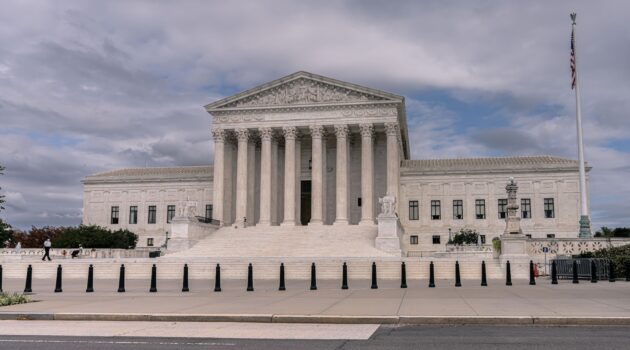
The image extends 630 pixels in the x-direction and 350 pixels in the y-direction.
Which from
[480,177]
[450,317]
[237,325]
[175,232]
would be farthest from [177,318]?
[480,177]

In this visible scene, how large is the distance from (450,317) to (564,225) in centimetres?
6353

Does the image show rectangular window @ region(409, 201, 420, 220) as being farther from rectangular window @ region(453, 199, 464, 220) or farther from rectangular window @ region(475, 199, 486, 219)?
rectangular window @ region(475, 199, 486, 219)

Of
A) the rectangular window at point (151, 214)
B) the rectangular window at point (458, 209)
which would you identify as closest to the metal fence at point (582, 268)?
the rectangular window at point (458, 209)

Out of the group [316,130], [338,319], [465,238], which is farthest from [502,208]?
[338,319]

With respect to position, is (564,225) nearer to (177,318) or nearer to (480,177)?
(480,177)

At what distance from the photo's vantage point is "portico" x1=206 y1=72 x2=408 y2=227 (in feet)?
217

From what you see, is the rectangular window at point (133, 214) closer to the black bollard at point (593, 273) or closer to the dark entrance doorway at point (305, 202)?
the dark entrance doorway at point (305, 202)

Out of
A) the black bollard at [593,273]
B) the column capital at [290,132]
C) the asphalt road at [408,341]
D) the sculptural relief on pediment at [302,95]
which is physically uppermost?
the sculptural relief on pediment at [302,95]

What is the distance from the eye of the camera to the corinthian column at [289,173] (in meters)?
67.2

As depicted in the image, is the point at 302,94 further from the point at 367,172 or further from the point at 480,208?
the point at 480,208

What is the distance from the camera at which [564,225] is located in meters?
72.2

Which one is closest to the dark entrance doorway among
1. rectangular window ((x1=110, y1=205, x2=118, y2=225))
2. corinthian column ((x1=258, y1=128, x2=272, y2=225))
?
corinthian column ((x1=258, y1=128, x2=272, y2=225))

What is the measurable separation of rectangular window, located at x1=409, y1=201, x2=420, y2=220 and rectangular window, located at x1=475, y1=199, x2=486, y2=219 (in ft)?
22.3

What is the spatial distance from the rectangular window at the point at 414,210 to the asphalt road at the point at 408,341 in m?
62.9
